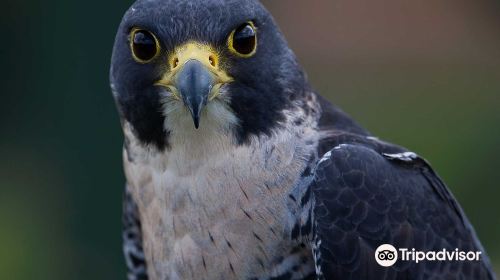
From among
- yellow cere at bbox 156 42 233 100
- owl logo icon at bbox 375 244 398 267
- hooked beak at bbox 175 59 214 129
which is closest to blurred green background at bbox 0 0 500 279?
yellow cere at bbox 156 42 233 100

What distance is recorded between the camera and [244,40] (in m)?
3.62

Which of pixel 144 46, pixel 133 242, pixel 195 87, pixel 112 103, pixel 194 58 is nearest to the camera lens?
pixel 195 87

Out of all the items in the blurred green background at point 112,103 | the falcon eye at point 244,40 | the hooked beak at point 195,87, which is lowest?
the blurred green background at point 112,103

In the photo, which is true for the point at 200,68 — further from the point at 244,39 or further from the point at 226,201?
the point at 226,201

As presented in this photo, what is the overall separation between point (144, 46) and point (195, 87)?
0.37m

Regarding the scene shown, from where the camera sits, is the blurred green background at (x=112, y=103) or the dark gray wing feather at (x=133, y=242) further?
the blurred green background at (x=112, y=103)

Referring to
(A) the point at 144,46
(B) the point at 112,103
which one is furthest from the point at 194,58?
(B) the point at 112,103

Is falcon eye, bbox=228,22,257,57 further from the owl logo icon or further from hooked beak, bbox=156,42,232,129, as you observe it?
the owl logo icon

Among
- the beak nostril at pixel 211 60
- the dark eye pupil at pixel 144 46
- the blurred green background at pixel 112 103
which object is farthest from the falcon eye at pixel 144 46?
Result: the blurred green background at pixel 112 103

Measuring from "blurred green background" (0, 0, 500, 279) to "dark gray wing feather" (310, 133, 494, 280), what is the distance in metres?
2.82

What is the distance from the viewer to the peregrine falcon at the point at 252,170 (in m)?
3.49

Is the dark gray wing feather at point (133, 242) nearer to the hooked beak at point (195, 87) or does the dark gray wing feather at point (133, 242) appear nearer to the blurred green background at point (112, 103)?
the hooked beak at point (195, 87)

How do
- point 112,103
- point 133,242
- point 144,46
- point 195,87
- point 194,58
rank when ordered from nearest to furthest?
point 195,87
point 194,58
point 144,46
point 133,242
point 112,103

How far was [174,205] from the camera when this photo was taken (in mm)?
3732
